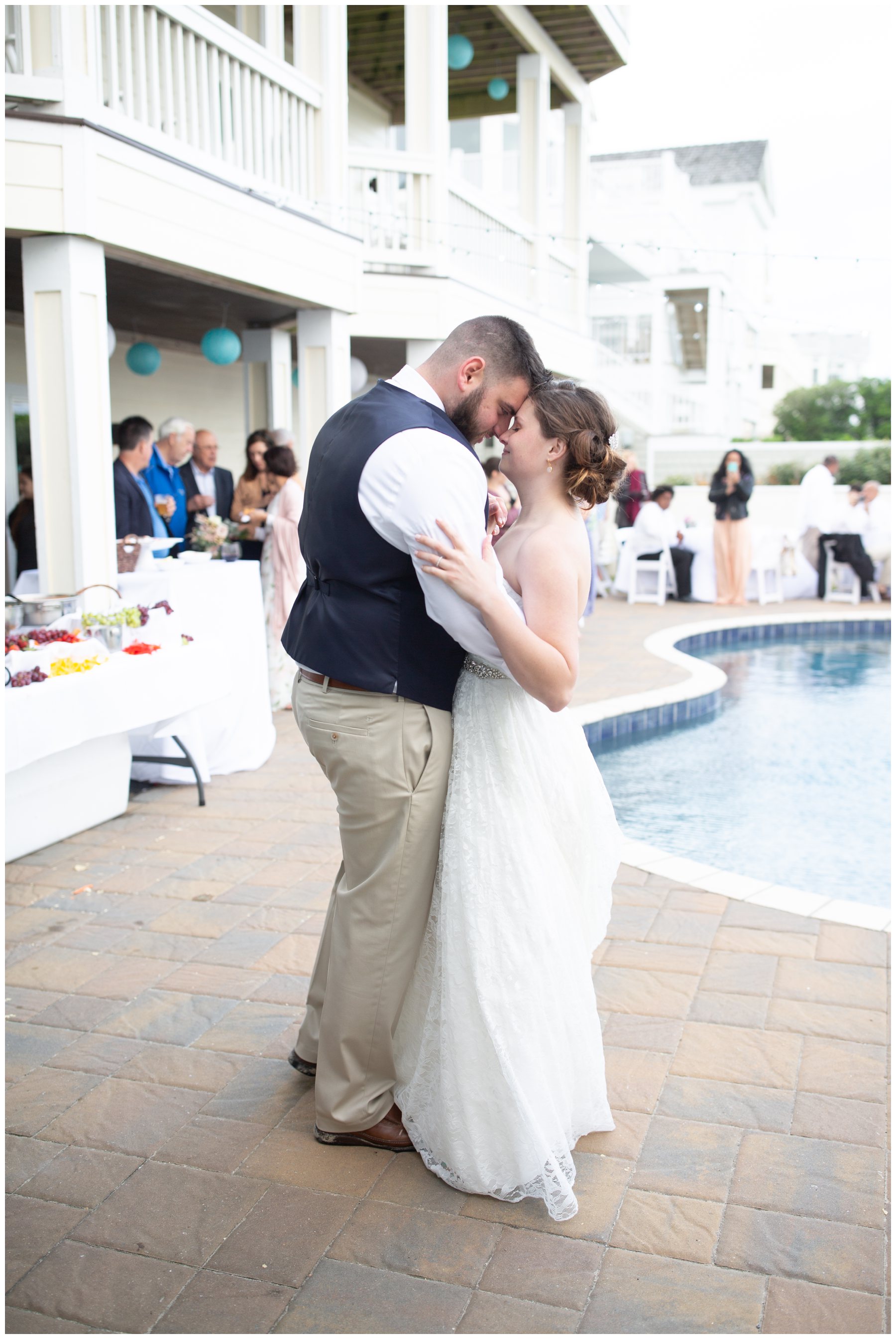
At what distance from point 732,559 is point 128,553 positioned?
9723 mm

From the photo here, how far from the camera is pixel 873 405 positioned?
124 ft

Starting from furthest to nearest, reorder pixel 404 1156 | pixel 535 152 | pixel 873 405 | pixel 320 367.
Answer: pixel 873 405, pixel 535 152, pixel 320 367, pixel 404 1156

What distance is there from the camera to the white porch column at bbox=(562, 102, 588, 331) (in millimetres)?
14477

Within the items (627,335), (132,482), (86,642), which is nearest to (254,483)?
(132,482)

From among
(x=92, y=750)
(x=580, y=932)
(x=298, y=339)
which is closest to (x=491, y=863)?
(x=580, y=932)

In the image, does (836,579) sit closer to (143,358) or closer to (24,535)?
(143,358)

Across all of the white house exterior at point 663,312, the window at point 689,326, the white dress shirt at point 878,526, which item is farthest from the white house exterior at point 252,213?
the window at point 689,326

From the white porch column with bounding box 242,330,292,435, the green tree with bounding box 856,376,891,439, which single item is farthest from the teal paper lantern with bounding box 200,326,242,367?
the green tree with bounding box 856,376,891,439

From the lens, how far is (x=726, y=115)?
17.8 feet

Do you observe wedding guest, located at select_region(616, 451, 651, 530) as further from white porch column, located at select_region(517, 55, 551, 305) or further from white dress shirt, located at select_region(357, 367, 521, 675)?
white dress shirt, located at select_region(357, 367, 521, 675)

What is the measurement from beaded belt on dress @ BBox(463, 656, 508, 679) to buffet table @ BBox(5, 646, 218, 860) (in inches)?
89.7

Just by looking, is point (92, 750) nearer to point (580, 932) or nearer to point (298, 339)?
point (580, 932)

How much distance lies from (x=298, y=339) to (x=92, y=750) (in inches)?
182

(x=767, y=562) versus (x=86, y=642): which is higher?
(x=86, y=642)
